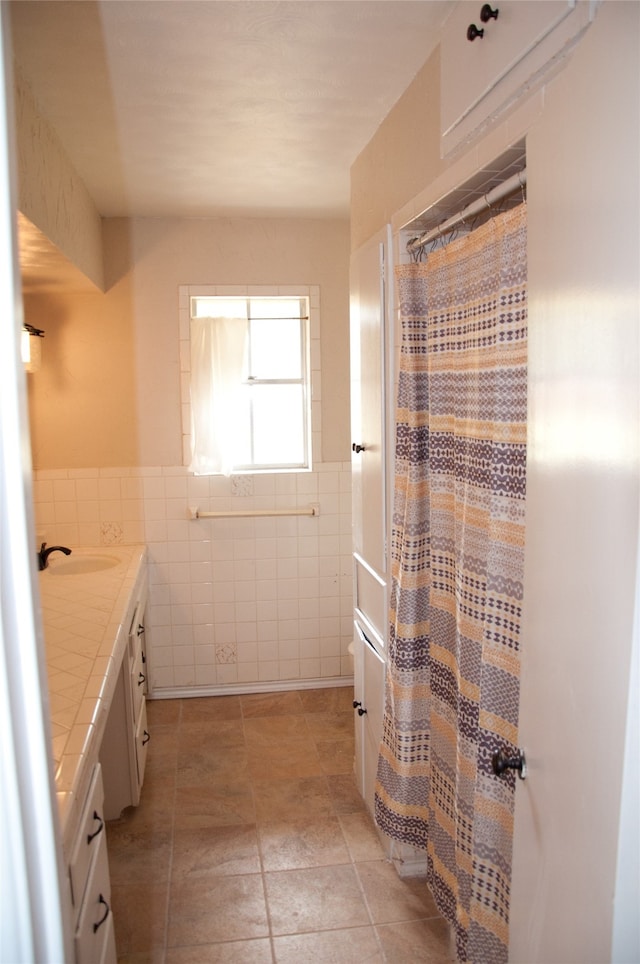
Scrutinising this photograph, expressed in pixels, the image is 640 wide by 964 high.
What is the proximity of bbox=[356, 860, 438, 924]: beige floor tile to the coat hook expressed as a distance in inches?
96.7

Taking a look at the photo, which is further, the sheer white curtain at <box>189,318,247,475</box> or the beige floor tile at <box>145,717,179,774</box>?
the sheer white curtain at <box>189,318,247,475</box>

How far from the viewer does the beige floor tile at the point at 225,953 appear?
7.12 ft

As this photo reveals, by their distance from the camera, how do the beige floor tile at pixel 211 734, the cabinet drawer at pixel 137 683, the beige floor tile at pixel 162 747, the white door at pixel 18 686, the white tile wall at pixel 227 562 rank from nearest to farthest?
the white door at pixel 18 686 < the cabinet drawer at pixel 137 683 < the beige floor tile at pixel 162 747 < the beige floor tile at pixel 211 734 < the white tile wall at pixel 227 562

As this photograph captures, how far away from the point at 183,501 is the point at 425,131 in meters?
2.45

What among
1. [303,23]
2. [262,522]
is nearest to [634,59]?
[303,23]

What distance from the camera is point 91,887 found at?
1596mm

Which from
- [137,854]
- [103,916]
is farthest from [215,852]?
[103,916]

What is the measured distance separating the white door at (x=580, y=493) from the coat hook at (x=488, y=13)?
46cm

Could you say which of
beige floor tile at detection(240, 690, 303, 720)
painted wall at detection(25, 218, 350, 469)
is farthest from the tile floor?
painted wall at detection(25, 218, 350, 469)

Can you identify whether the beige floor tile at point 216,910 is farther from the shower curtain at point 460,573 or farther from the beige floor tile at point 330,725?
the beige floor tile at point 330,725

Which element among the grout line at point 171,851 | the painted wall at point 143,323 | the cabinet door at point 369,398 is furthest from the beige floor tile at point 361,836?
the painted wall at point 143,323

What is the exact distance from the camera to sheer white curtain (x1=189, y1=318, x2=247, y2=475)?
12.9 ft

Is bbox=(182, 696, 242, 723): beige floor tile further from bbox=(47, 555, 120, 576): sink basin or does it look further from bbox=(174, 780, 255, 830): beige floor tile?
bbox=(47, 555, 120, 576): sink basin

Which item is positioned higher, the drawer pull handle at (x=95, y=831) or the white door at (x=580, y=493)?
the white door at (x=580, y=493)
